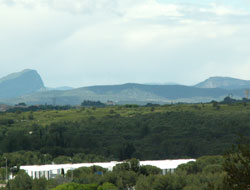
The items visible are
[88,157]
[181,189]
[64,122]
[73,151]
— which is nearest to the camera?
[181,189]

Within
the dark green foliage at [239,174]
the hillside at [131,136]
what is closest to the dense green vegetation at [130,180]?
the dark green foliage at [239,174]

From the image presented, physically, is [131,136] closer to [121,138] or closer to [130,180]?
[121,138]

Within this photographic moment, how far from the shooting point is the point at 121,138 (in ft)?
556

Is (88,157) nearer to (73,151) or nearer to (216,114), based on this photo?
(73,151)

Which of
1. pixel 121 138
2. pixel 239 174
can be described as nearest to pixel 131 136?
pixel 121 138

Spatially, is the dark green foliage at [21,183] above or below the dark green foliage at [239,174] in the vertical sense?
below

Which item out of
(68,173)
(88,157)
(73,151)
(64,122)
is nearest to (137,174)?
(68,173)

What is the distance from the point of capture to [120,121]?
199625 millimetres

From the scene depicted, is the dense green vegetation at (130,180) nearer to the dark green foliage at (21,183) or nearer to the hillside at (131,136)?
the dark green foliage at (21,183)

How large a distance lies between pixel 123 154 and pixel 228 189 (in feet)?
385

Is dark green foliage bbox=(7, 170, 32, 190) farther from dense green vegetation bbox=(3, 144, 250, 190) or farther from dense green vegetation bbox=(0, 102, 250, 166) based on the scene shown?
dense green vegetation bbox=(0, 102, 250, 166)

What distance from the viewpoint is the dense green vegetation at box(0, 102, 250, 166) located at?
143 m

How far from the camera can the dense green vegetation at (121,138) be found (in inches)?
5630

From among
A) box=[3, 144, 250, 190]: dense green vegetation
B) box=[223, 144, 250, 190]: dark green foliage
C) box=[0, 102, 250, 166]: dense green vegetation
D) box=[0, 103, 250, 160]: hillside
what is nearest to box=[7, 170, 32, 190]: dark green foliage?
box=[3, 144, 250, 190]: dense green vegetation
